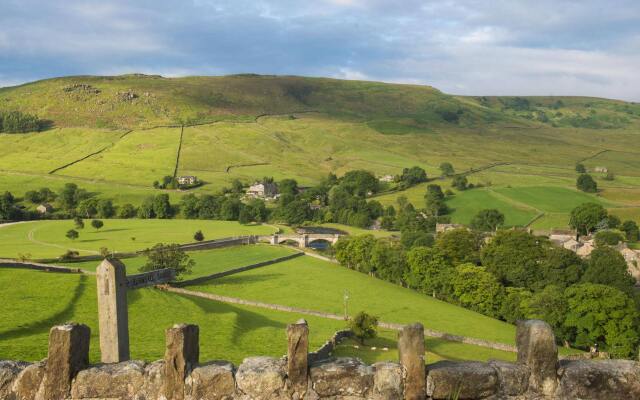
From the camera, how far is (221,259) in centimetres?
7281

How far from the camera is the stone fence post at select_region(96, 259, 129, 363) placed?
883 inches

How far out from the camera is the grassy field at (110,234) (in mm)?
70562

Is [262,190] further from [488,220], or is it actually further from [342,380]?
[342,380]

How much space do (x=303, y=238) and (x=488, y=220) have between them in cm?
3898

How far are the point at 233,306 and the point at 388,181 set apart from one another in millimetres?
104150

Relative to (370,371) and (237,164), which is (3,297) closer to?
(370,371)

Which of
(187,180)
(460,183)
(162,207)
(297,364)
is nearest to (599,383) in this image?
(297,364)

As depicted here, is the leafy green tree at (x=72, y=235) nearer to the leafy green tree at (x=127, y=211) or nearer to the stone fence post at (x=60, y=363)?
the leafy green tree at (x=127, y=211)

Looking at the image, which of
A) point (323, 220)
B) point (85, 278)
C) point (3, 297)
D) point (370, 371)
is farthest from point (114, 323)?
point (323, 220)

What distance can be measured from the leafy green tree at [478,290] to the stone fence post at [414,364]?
2132 inches

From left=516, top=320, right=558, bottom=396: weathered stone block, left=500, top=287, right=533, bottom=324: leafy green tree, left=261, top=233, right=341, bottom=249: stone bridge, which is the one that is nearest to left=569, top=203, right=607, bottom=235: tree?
left=261, top=233, right=341, bottom=249: stone bridge

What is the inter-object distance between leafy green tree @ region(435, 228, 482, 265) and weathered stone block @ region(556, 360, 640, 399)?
63690 millimetres

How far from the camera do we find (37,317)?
34.9m

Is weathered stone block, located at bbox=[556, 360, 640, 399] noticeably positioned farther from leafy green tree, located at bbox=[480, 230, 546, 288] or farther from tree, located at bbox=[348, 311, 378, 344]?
leafy green tree, located at bbox=[480, 230, 546, 288]
